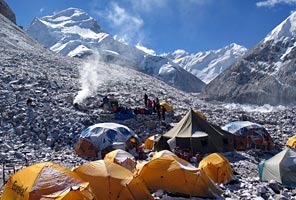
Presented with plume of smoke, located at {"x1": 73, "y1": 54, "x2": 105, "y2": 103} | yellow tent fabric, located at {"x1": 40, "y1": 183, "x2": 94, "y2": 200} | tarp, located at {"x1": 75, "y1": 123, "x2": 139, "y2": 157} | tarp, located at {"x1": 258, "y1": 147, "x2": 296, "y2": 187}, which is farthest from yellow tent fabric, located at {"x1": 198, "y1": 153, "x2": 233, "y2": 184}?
plume of smoke, located at {"x1": 73, "y1": 54, "x2": 105, "y2": 103}

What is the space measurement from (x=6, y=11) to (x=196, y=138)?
75422mm

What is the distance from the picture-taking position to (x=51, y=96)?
102ft

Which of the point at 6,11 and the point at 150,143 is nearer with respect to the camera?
the point at 150,143

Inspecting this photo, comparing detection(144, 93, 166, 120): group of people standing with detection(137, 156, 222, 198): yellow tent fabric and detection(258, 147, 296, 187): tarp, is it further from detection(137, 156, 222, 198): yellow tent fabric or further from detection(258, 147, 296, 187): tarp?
detection(137, 156, 222, 198): yellow tent fabric

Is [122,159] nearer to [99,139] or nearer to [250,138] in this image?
[99,139]

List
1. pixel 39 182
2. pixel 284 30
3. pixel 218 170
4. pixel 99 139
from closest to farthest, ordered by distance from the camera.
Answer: pixel 39 182 < pixel 218 170 < pixel 99 139 < pixel 284 30

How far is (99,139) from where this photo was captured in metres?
21.2

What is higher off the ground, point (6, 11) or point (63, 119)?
point (6, 11)

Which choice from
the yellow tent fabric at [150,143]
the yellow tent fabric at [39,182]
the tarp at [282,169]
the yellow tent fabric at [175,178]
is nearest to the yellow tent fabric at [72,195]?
the yellow tent fabric at [39,182]

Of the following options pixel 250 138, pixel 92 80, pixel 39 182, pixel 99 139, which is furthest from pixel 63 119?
pixel 92 80

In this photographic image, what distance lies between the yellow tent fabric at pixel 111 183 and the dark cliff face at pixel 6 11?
79622 millimetres

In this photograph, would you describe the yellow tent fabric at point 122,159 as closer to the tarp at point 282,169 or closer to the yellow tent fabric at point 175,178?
the yellow tent fabric at point 175,178

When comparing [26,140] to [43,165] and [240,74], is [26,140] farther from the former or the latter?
[240,74]

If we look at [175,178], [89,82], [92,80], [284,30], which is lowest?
[175,178]
